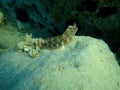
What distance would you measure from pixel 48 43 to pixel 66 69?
92 centimetres

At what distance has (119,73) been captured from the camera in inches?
152

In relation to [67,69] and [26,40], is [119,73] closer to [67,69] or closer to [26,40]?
[67,69]

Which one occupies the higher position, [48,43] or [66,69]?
[48,43]

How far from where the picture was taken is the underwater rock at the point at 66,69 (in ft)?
10.8

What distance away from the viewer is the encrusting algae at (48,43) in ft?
13.4

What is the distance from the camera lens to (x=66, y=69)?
3.43 m

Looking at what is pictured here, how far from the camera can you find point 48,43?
4.17 meters

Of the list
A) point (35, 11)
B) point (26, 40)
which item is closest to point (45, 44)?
point (26, 40)

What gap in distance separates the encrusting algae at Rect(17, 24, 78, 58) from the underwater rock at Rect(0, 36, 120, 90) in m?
0.09

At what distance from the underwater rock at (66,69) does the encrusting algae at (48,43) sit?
92 millimetres

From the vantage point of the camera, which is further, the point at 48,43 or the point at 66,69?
the point at 48,43

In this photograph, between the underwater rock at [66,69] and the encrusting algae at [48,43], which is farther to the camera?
the encrusting algae at [48,43]

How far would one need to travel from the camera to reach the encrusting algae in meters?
4.08

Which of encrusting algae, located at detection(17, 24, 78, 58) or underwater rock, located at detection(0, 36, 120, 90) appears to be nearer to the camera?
underwater rock, located at detection(0, 36, 120, 90)
